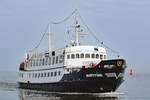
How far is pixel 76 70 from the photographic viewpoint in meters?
40.2

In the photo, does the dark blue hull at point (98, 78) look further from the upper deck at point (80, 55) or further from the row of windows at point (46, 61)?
the row of windows at point (46, 61)

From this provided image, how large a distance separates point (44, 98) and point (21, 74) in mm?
18020

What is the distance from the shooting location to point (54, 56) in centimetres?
4584

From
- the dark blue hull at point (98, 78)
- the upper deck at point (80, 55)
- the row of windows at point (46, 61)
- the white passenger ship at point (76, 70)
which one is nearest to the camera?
the dark blue hull at point (98, 78)

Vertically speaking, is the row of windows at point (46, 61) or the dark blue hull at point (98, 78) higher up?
the row of windows at point (46, 61)

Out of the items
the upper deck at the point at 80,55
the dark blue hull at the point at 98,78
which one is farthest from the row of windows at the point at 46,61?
the dark blue hull at the point at 98,78

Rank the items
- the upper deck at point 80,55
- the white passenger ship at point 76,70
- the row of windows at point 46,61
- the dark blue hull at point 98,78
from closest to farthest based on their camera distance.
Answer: the dark blue hull at point 98,78
the white passenger ship at point 76,70
the upper deck at point 80,55
the row of windows at point 46,61

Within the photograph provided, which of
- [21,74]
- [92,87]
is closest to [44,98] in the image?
[92,87]

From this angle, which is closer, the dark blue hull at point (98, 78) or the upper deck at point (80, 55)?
the dark blue hull at point (98, 78)

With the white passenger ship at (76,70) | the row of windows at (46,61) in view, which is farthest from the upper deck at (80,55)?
the row of windows at (46,61)

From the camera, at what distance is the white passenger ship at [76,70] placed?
3812 cm

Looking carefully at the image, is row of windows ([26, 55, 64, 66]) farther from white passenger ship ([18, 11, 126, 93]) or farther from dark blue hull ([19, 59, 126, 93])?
dark blue hull ([19, 59, 126, 93])

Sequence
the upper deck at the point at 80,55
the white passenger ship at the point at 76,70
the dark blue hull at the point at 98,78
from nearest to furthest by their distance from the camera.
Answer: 1. the dark blue hull at the point at 98,78
2. the white passenger ship at the point at 76,70
3. the upper deck at the point at 80,55

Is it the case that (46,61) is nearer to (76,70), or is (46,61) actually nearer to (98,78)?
(76,70)
